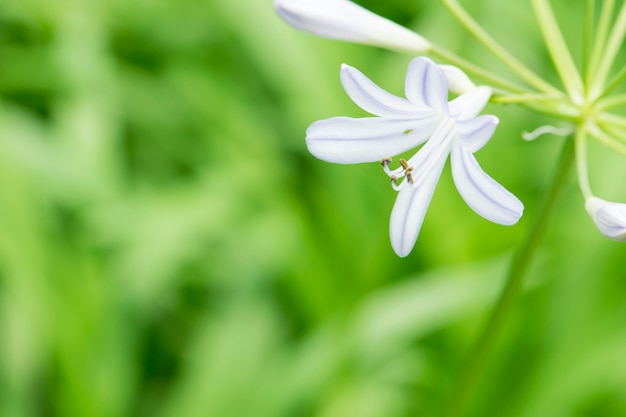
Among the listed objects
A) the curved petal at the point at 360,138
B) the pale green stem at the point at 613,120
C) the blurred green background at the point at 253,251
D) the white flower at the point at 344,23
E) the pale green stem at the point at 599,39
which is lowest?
the curved petal at the point at 360,138

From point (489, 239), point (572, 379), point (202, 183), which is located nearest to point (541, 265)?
point (489, 239)

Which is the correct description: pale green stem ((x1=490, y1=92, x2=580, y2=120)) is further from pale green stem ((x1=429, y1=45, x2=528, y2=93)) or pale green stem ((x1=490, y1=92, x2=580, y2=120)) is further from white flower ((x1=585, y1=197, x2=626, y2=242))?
white flower ((x1=585, y1=197, x2=626, y2=242))

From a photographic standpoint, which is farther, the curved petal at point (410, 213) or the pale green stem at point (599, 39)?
the pale green stem at point (599, 39)

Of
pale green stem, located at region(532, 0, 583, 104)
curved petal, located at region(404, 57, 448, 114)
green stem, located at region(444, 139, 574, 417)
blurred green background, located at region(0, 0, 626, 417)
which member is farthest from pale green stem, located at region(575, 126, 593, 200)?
blurred green background, located at region(0, 0, 626, 417)

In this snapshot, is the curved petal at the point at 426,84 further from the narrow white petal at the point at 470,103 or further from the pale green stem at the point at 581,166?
the pale green stem at the point at 581,166

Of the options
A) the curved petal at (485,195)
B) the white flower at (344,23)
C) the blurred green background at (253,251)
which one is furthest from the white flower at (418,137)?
the blurred green background at (253,251)

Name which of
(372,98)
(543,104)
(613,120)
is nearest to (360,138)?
(372,98)
